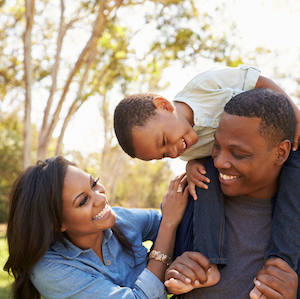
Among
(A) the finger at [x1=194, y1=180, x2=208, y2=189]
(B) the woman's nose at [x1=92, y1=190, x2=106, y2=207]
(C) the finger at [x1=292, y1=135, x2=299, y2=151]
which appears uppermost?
(C) the finger at [x1=292, y1=135, x2=299, y2=151]

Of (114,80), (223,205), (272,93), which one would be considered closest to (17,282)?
(223,205)

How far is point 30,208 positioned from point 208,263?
1.31 meters

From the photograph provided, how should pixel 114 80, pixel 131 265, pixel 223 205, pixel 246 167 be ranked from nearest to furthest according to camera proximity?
pixel 246 167, pixel 223 205, pixel 131 265, pixel 114 80

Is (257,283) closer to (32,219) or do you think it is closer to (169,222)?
(169,222)

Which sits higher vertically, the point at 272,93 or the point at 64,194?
the point at 272,93

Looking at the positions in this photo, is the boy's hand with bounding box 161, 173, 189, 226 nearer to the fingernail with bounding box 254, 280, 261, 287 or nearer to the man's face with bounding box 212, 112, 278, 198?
the man's face with bounding box 212, 112, 278, 198

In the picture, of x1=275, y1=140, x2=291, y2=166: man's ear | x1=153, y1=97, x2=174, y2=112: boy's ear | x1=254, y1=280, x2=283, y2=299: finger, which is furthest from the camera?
x1=153, y1=97, x2=174, y2=112: boy's ear

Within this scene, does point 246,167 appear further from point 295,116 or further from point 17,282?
point 17,282

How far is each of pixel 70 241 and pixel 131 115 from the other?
111 centimetres

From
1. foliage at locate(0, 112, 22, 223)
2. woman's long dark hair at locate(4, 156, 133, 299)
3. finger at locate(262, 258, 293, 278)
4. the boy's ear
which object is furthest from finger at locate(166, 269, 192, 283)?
foliage at locate(0, 112, 22, 223)

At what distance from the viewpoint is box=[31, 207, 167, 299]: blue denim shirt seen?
7.04ft

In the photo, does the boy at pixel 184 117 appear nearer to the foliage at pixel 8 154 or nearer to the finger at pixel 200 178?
the finger at pixel 200 178

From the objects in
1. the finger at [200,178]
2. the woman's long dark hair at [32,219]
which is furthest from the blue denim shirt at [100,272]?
the finger at [200,178]

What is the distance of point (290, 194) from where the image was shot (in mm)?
1958
